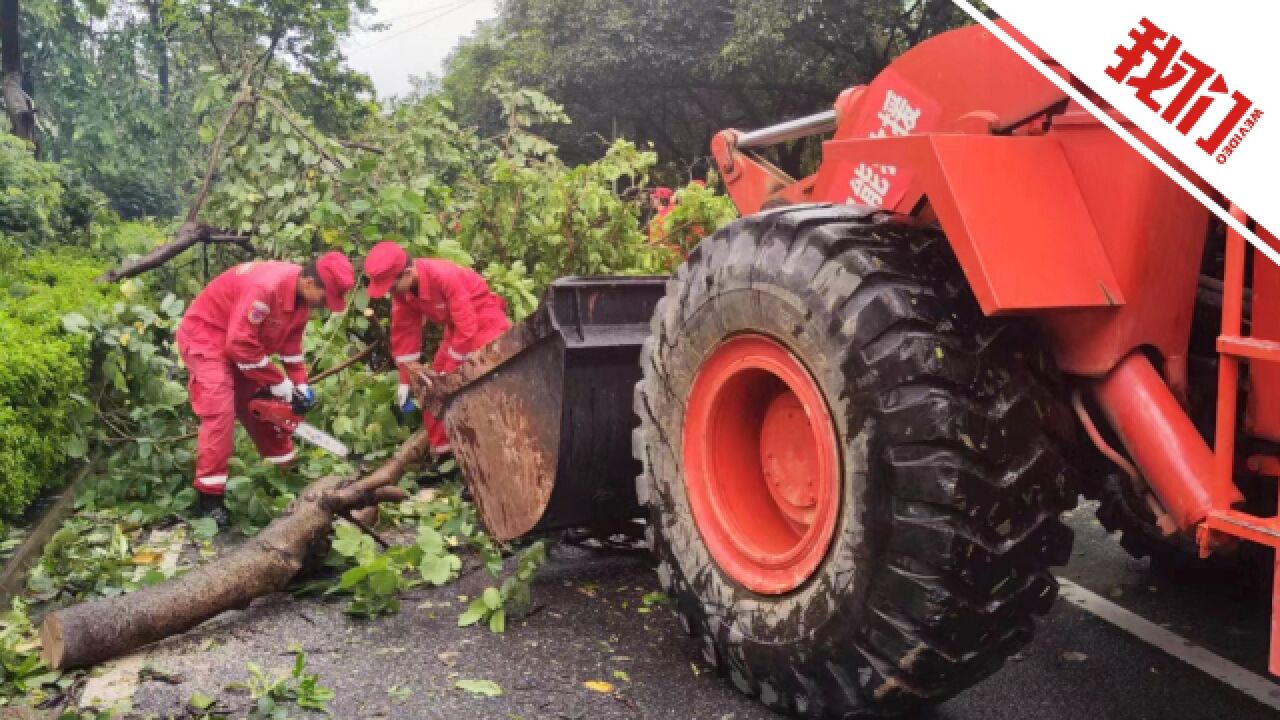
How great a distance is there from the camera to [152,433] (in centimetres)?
643

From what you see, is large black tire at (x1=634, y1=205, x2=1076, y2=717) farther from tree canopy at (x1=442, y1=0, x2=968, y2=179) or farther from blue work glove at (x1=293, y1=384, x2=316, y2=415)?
tree canopy at (x1=442, y1=0, x2=968, y2=179)

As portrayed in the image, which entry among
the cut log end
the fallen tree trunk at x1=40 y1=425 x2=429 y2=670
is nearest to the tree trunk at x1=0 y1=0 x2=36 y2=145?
the fallen tree trunk at x1=40 y1=425 x2=429 y2=670

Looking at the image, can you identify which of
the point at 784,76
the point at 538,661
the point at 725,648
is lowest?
the point at 538,661

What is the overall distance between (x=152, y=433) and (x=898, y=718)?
16.2ft

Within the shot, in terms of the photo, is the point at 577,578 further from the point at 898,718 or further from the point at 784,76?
the point at 784,76

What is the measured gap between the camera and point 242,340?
6.15 meters

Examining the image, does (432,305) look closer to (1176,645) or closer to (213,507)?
(213,507)

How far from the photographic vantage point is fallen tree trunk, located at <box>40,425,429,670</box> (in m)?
3.73

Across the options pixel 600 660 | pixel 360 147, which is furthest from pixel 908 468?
pixel 360 147

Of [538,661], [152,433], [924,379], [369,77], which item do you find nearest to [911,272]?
[924,379]

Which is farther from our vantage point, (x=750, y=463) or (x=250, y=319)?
(x=250, y=319)

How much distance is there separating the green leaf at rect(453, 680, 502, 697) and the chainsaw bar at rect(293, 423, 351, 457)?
2929 mm

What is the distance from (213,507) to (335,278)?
145 centimetres

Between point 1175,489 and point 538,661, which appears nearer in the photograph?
point 1175,489
